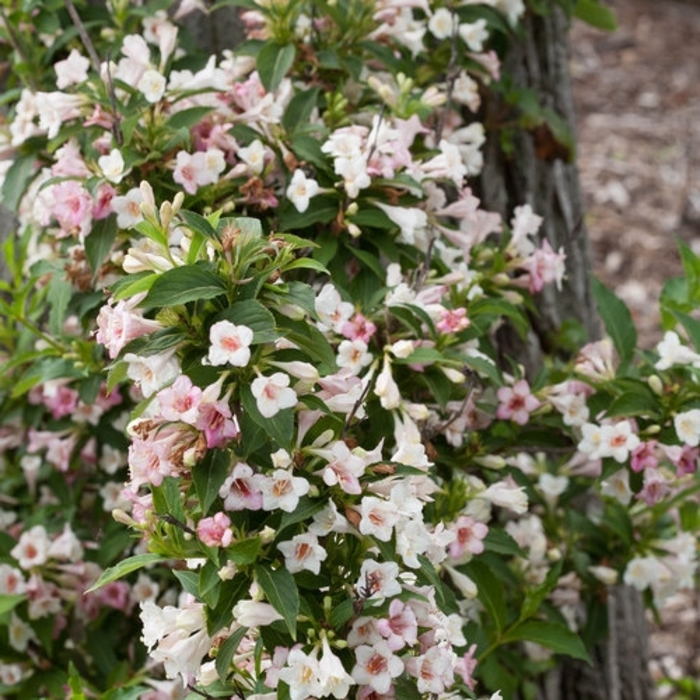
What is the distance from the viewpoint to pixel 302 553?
5.68 feet

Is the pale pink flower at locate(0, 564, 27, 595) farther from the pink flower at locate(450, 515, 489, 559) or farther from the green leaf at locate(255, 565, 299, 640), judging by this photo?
the green leaf at locate(255, 565, 299, 640)

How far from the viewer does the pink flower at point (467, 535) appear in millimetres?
2256

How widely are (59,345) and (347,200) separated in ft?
2.27

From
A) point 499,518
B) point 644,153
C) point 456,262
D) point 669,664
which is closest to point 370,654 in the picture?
point 456,262

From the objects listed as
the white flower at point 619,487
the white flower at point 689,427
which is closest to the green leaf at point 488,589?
the white flower at point 619,487

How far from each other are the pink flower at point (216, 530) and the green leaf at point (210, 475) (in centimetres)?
2

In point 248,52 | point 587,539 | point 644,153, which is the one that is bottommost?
point 644,153

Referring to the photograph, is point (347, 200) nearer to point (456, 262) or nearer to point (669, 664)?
point (456, 262)

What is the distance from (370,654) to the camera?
1.71m

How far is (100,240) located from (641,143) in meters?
5.78

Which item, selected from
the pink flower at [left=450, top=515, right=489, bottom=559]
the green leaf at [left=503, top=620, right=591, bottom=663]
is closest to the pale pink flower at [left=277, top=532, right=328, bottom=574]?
the pink flower at [left=450, top=515, right=489, bottom=559]

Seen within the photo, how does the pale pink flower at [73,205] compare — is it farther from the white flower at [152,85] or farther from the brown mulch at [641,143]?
the brown mulch at [641,143]

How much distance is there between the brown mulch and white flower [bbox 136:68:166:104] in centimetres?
349

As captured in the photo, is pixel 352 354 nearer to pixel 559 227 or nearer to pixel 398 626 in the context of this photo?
pixel 398 626
